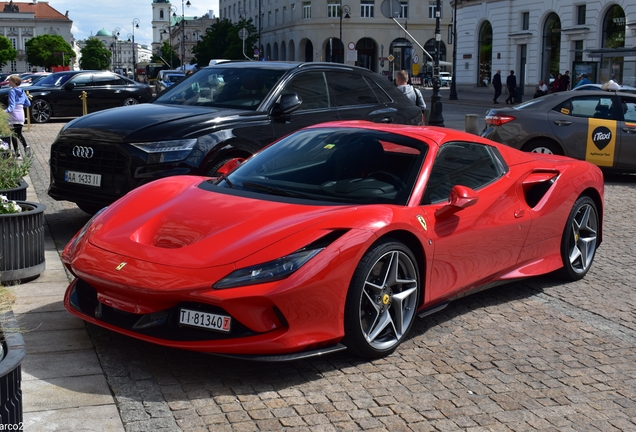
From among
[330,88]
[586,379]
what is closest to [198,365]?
[586,379]

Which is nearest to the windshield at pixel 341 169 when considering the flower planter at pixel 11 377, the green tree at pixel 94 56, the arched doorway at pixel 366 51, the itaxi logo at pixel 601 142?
the flower planter at pixel 11 377

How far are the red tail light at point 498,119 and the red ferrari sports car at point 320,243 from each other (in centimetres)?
709

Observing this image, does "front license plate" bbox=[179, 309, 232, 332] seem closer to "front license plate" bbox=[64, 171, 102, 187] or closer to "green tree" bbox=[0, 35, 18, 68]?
"front license plate" bbox=[64, 171, 102, 187]

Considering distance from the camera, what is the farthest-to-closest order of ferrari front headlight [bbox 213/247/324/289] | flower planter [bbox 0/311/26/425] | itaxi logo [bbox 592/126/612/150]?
itaxi logo [bbox 592/126/612/150], ferrari front headlight [bbox 213/247/324/289], flower planter [bbox 0/311/26/425]

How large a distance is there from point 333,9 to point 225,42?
14.0 metres

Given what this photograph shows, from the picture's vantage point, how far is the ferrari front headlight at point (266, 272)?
4.24 meters

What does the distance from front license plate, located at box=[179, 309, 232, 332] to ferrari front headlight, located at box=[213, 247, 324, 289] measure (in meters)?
0.17

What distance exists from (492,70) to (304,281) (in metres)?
55.5

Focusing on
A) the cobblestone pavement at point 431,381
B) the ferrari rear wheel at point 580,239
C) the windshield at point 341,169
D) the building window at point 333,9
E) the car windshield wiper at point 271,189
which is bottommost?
the cobblestone pavement at point 431,381

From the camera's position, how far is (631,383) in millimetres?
4641

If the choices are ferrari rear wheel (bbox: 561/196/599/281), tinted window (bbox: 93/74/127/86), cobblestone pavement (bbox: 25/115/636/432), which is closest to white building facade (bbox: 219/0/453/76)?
tinted window (bbox: 93/74/127/86)

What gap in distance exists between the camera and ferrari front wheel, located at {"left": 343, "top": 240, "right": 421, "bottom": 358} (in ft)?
14.9

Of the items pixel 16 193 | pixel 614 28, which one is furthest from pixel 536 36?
pixel 16 193

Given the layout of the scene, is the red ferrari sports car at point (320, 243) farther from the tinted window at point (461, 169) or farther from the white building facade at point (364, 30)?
the white building facade at point (364, 30)
